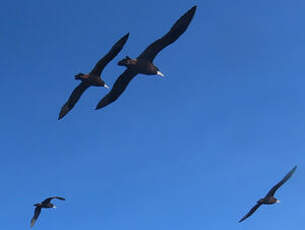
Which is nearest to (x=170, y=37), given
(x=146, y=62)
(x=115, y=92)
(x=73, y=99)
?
(x=146, y=62)

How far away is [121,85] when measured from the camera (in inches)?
1179

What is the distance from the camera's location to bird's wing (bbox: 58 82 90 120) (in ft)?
104

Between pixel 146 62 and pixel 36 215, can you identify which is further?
pixel 36 215

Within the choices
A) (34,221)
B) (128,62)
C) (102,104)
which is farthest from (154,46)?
(34,221)

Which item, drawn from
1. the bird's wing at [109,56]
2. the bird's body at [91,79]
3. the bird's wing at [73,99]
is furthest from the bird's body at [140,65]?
the bird's wing at [73,99]

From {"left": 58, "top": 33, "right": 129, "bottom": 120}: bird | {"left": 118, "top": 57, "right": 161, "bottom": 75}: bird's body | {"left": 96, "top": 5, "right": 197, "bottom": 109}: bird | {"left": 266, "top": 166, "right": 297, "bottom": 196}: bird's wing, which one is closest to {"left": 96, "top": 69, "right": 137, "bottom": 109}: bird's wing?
{"left": 96, "top": 5, "right": 197, "bottom": 109}: bird

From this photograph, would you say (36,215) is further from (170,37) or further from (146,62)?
(170,37)

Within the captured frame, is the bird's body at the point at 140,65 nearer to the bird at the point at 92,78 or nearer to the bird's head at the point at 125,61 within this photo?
the bird's head at the point at 125,61

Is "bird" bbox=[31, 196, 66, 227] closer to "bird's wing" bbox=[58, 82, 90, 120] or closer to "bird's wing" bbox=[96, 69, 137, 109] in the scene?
"bird's wing" bbox=[58, 82, 90, 120]

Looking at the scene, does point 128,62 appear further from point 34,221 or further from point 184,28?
point 34,221

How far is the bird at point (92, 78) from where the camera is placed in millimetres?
28125

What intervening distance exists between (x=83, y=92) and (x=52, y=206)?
55.6 ft

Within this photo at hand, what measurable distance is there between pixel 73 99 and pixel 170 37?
30.5 ft

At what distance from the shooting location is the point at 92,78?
30250 millimetres
